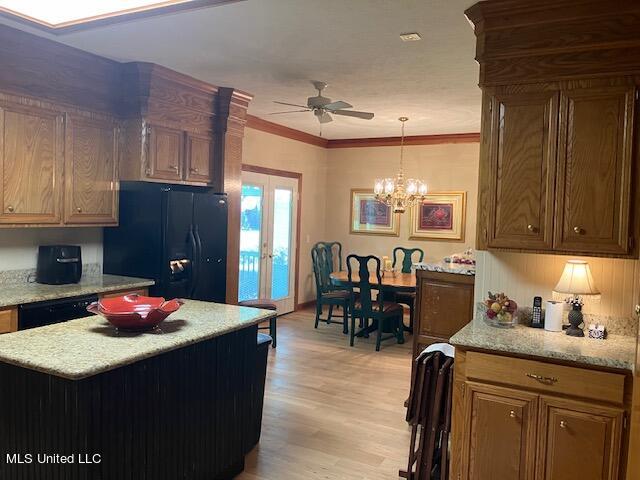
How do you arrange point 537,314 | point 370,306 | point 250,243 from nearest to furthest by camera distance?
1. point 537,314
2. point 370,306
3. point 250,243

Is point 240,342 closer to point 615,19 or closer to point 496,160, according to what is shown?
point 496,160

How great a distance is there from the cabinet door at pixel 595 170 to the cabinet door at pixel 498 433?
84 centimetres

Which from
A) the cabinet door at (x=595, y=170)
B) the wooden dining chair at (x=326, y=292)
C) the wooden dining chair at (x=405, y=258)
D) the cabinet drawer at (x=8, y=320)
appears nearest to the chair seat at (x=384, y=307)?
the wooden dining chair at (x=326, y=292)

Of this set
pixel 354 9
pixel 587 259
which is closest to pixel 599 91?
pixel 587 259

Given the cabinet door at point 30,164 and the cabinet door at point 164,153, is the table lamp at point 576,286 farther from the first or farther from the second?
the cabinet door at point 30,164

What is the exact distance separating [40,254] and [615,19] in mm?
3943

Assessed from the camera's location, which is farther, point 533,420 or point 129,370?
point 533,420

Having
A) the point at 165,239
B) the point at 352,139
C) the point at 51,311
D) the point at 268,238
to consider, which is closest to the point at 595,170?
the point at 165,239

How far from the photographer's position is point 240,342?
115 inches

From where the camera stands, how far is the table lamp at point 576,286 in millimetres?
2752

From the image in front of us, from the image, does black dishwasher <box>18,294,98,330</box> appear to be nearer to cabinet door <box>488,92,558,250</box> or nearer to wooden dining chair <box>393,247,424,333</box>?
cabinet door <box>488,92,558,250</box>

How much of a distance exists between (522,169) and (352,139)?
5.30 metres

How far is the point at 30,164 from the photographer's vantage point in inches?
142

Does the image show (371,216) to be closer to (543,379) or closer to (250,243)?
(250,243)
